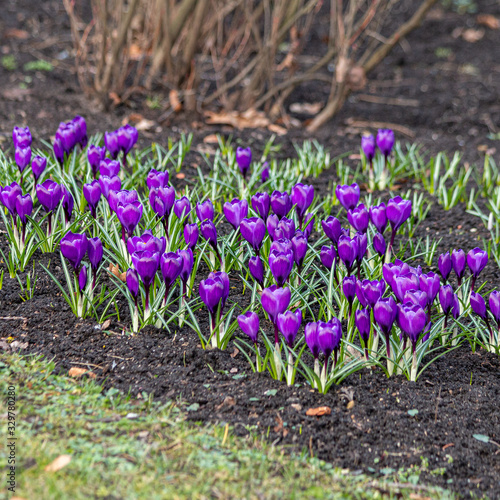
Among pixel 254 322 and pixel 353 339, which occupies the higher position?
pixel 254 322

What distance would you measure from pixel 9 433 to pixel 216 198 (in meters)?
1.93

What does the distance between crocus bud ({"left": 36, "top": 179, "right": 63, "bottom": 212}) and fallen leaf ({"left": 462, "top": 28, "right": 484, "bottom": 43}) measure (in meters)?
7.25

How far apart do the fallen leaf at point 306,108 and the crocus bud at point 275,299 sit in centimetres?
447

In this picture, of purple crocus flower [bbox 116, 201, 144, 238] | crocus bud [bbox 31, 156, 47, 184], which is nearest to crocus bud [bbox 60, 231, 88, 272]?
purple crocus flower [bbox 116, 201, 144, 238]

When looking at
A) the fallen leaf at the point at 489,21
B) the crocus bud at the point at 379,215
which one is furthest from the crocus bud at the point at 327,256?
the fallen leaf at the point at 489,21

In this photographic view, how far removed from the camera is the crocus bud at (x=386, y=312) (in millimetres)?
2197

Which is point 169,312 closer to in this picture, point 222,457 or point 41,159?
point 222,457

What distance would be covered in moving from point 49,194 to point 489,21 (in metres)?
7.92

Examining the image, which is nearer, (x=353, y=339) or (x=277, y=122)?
(x=353, y=339)

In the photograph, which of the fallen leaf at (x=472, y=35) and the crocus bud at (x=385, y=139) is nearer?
the crocus bud at (x=385, y=139)

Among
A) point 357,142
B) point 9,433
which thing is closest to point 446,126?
point 357,142

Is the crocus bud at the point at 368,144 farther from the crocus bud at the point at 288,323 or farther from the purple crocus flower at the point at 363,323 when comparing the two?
the crocus bud at the point at 288,323

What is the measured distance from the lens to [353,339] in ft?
8.29

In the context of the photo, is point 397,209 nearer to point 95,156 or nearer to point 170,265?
point 170,265
